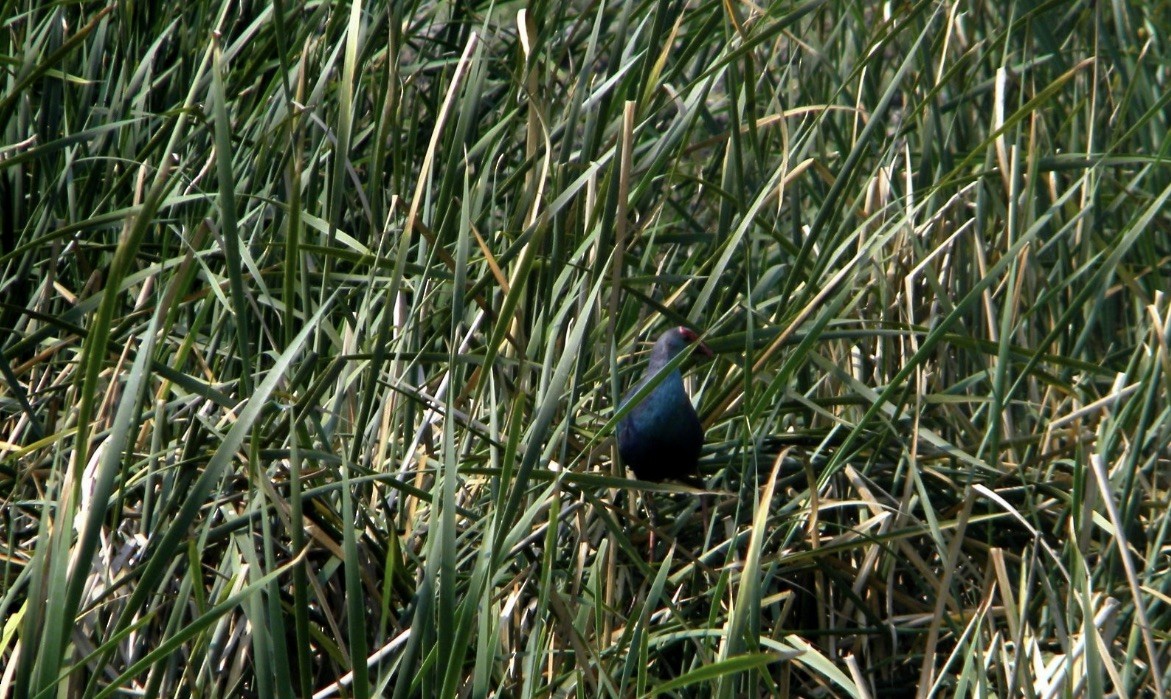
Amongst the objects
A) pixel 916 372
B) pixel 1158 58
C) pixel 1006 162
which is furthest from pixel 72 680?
pixel 1158 58

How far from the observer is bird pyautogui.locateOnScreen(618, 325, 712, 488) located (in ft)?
6.88

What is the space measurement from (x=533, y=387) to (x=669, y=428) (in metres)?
0.22

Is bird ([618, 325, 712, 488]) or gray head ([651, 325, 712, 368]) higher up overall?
gray head ([651, 325, 712, 368])

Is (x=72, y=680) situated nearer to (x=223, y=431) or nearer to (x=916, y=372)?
(x=223, y=431)

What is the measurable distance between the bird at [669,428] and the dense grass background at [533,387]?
0.20 ft

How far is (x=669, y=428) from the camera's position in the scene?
6.89 feet

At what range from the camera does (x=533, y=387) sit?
2.09m

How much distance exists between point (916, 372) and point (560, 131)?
0.65 m

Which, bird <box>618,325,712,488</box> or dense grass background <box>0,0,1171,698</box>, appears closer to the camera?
dense grass background <box>0,0,1171,698</box>

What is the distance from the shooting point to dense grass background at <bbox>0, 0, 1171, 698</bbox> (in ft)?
4.99

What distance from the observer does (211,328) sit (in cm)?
218

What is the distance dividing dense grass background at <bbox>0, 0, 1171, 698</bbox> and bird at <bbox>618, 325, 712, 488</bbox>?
0.20 feet

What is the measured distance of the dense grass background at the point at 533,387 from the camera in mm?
1522

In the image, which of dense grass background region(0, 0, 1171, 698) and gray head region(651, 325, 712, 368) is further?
gray head region(651, 325, 712, 368)
